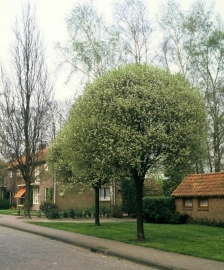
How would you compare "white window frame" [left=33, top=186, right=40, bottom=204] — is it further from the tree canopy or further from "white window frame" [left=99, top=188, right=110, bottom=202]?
the tree canopy

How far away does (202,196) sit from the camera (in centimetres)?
2545

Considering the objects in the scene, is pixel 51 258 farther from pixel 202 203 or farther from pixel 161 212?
pixel 202 203

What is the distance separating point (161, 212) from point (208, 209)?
10.4ft

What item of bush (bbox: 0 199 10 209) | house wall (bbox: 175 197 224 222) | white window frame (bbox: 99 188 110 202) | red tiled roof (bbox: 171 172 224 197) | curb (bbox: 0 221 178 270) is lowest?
bush (bbox: 0 199 10 209)

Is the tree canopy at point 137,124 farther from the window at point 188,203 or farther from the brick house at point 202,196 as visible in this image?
the window at point 188,203

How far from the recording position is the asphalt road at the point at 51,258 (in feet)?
34.7

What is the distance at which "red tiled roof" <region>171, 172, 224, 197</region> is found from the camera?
81.8 ft

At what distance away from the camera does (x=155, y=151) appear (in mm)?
14477

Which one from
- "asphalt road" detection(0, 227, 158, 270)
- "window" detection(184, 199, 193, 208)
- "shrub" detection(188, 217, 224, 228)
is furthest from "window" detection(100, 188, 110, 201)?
"asphalt road" detection(0, 227, 158, 270)

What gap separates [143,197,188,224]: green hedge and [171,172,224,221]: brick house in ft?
2.08

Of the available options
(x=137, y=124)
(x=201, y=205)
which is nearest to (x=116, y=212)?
(x=201, y=205)

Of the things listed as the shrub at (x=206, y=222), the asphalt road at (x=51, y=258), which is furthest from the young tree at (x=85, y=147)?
the shrub at (x=206, y=222)

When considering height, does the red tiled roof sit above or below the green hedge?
above

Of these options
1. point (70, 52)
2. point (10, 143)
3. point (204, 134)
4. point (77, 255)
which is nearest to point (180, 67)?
point (70, 52)
